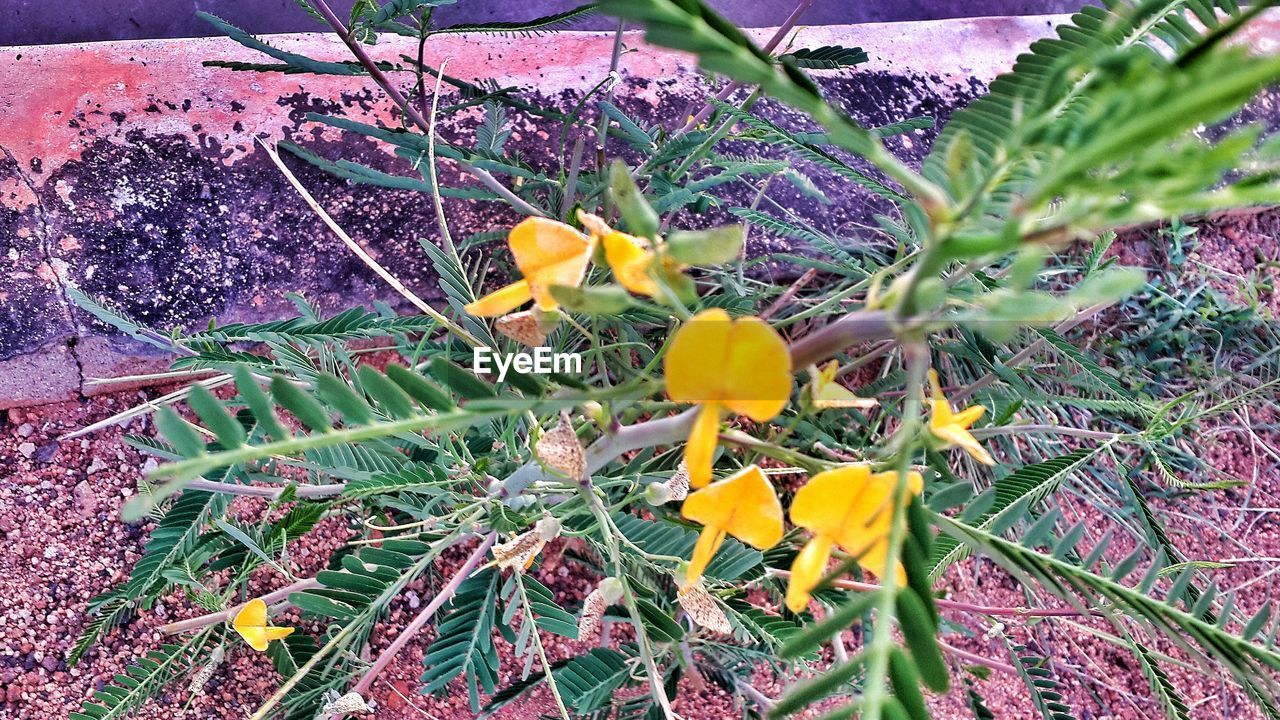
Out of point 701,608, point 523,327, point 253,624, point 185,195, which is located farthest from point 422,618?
point 185,195

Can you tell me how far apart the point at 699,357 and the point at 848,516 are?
0.29 ft

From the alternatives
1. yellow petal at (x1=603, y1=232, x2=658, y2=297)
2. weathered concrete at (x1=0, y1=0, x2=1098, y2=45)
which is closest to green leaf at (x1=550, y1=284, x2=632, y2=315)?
yellow petal at (x1=603, y1=232, x2=658, y2=297)

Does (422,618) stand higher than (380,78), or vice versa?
(380,78)

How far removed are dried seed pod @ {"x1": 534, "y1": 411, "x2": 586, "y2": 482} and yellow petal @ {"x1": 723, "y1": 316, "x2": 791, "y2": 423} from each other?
0.37 ft

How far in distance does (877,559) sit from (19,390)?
1021 mm

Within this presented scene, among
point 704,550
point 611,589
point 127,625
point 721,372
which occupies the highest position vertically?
point 721,372

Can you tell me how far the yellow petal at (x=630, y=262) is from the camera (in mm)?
303

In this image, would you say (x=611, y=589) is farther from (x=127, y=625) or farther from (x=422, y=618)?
(x=127, y=625)

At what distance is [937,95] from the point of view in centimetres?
125

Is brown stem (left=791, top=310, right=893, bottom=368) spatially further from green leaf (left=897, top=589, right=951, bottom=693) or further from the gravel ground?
the gravel ground

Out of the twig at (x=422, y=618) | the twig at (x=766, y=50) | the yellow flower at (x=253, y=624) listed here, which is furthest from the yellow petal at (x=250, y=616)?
the twig at (x=766, y=50)

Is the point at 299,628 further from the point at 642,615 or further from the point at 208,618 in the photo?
the point at 642,615

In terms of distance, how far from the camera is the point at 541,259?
1.21 feet

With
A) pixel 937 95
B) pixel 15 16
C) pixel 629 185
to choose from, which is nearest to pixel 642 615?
pixel 629 185
